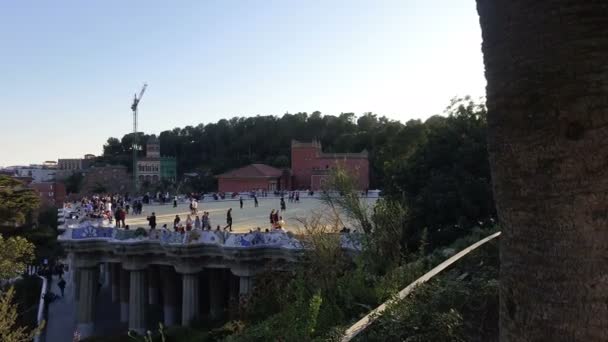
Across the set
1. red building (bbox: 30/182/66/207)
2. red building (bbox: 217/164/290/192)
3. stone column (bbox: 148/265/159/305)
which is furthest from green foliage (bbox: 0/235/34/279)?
red building (bbox: 30/182/66/207)

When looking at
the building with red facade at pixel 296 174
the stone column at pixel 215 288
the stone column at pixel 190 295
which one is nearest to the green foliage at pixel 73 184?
the building with red facade at pixel 296 174

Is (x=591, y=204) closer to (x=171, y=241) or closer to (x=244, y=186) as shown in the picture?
(x=171, y=241)

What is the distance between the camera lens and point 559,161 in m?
2.24

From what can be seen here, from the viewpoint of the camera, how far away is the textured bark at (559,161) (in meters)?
2.18

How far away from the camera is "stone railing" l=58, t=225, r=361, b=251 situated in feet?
65.7

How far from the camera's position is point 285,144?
86.4 meters

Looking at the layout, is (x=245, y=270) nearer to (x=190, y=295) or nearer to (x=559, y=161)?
(x=190, y=295)

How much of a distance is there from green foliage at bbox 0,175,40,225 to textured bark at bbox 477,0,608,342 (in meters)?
31.3

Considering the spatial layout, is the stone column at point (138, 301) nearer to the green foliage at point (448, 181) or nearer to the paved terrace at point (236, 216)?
the paved terrace at point (236, 216)

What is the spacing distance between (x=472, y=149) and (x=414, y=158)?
8.90ft

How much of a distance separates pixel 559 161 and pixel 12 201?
1281 inches

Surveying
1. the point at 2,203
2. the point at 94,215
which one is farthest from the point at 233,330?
the point at 2,203

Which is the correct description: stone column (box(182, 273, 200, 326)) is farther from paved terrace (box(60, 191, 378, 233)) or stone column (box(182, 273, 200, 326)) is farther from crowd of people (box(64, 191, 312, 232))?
paved terrace (box(60, 191, 378, 233))

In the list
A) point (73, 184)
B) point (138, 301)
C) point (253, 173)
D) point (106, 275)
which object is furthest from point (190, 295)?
point (73, 184)
